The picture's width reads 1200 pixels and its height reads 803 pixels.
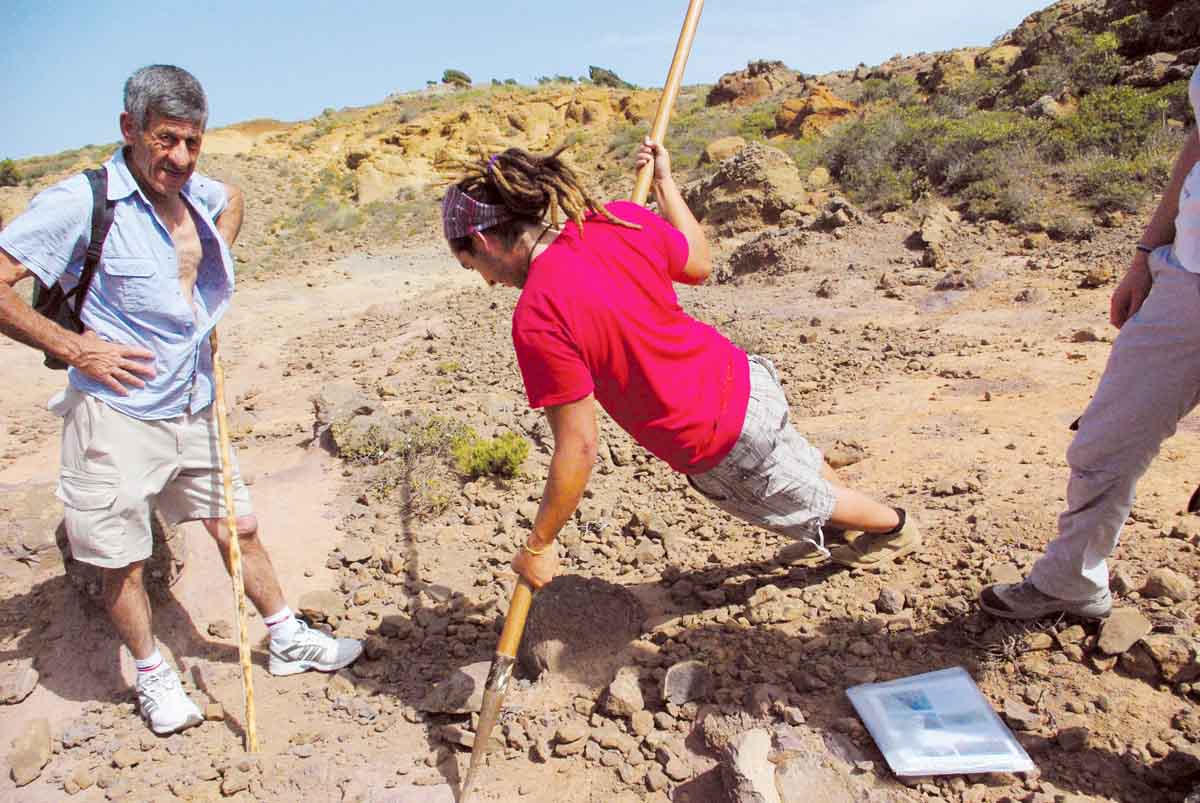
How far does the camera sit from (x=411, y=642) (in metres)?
3.11

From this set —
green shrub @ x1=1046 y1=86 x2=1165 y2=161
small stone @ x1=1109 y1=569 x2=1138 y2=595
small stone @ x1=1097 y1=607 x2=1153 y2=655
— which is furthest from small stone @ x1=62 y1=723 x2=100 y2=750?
green shrub @ x1=1046 y1=86 x2=1165 y2=161

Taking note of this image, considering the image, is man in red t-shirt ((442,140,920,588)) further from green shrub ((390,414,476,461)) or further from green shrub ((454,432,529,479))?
green shrub ((390,414,476,461))

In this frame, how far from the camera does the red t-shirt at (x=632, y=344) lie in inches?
73.6

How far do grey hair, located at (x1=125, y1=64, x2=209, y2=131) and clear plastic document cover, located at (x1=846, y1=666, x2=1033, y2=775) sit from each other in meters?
2.55

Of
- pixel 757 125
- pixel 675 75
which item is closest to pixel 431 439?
pixel 675 75

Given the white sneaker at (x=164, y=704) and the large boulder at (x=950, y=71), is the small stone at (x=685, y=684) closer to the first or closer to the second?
the white sneaker at (x=164, y=704)

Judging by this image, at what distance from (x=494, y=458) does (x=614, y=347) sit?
224cm

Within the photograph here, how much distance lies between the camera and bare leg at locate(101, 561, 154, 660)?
2.55 meters

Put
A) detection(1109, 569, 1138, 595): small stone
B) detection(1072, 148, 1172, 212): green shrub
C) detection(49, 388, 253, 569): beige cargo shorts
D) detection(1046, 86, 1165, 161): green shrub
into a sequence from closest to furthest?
detection(49, 388, 253, 569): beige cargo shorts, detection(1109, 569, 1138, 595): small stone, detection(1072, 148, 1172, 212): green shrub, detection(1046, 86, 1165, 161): green shrub

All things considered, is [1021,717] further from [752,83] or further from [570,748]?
[752,83]

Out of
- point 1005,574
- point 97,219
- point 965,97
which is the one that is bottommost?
point 1005,574

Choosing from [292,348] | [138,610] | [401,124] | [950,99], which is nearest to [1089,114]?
[950,99]

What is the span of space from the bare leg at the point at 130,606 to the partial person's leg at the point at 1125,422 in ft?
9.16

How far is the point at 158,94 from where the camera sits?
2209 millimetres
